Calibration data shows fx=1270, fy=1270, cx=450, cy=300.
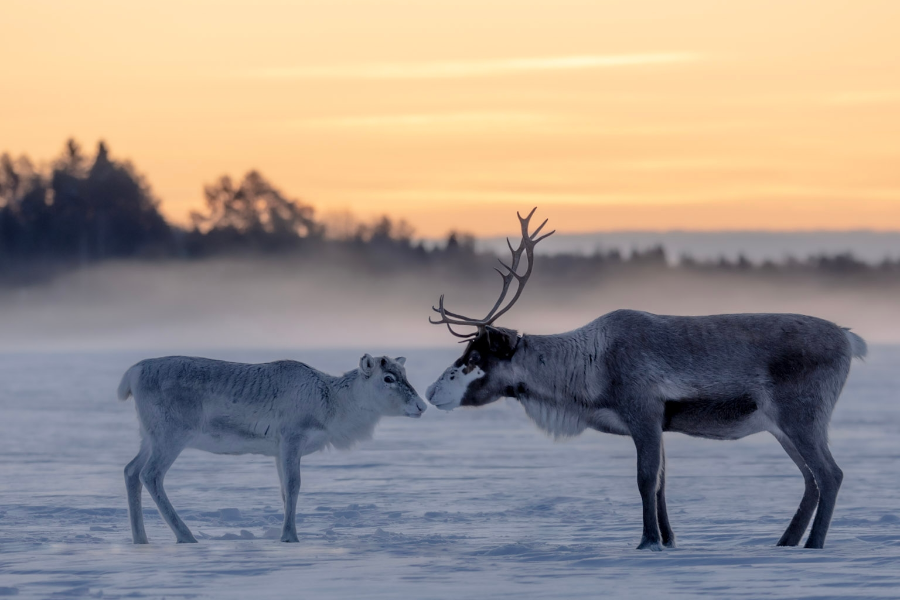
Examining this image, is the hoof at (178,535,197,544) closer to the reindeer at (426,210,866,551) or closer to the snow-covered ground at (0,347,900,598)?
the snow-covered ground at (0,347,900,598)

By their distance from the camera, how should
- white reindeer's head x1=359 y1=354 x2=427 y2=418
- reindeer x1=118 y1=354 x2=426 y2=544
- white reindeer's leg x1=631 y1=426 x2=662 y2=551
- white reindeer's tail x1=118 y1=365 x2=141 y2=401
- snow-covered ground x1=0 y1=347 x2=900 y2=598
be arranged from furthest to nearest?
white reindeer's head x1=359 y1=354 x2=427 y2=418, white reindeer's tail x1=118 y1=365 x2=141 y2=401, reindeer x1=118 y1=354 x2=426 y2=544, white reindeer's leg x1=631 y1=426 x2=662 y2=551, snow-covered ground x1=0 y1=347 x2=900 y2=598

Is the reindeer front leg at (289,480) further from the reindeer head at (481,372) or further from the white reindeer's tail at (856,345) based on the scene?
the white reindeer's tail at (856,345)

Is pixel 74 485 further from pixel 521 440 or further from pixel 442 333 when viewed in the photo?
pixel 442 333

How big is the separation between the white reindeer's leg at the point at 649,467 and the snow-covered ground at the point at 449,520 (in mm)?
404

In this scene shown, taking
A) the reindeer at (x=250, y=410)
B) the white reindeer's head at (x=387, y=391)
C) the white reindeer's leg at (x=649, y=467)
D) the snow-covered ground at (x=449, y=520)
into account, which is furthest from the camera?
the white reindeer's head at (x=387, y=391)

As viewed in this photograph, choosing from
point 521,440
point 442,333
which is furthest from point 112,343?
point 521,440

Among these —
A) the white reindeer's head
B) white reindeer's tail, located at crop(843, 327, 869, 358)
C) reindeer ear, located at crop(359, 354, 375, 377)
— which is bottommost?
the white reindeer's head

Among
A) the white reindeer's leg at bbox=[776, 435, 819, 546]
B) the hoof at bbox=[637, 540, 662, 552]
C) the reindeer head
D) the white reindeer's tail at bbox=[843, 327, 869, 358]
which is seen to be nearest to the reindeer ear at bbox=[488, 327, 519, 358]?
the reindeer head

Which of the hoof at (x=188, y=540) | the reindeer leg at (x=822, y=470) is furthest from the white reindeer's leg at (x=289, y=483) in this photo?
the reindeer leg at (x=822, y=470)

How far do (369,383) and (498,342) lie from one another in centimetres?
157

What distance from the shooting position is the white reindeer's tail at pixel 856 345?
1023cm

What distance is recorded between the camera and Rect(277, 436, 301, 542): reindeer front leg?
10359 mm

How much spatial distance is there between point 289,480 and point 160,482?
1092 mm

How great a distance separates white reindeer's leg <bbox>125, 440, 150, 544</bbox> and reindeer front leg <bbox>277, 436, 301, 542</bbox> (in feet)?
3.72
